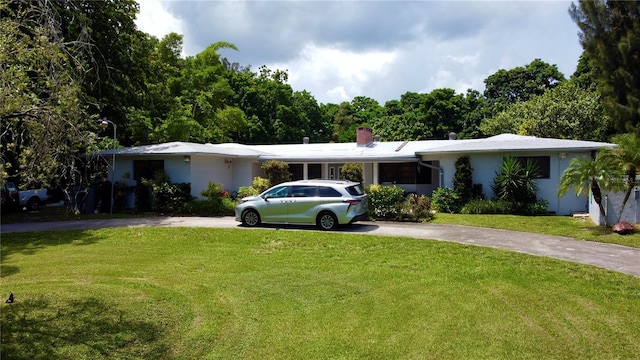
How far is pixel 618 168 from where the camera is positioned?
12.3m

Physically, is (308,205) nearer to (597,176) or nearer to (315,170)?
(597,176)

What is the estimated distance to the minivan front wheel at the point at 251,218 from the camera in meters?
14.0

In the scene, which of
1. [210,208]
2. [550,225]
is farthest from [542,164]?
[210,208]

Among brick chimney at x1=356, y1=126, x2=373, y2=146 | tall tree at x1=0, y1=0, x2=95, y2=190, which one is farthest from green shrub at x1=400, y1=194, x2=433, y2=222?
tall tree at x1=0, y1=0, x2=95, y2=190

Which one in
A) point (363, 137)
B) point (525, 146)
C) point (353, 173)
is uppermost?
point (363, 137)

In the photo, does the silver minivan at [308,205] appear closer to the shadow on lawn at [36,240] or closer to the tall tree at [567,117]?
the shadow on lawn at [36,240]

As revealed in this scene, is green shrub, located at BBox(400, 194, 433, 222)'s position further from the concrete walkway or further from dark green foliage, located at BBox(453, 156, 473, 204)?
dark green foliage, located at BBox(453, 156, 473, 204)

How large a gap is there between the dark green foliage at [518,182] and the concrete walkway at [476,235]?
4175mm

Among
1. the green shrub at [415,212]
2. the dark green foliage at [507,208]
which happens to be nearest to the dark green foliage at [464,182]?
the dark green foliage at [507,208]

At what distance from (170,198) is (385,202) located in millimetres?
9076

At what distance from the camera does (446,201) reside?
17.3 metres

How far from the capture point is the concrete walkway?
30.1 ft

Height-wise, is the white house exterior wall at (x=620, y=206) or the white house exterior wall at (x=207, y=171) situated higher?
the white house exterior wall at (x=207, y=171)

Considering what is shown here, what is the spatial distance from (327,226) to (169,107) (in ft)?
51.7
